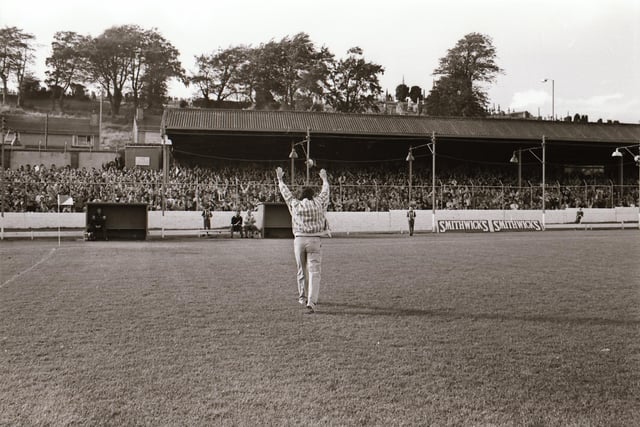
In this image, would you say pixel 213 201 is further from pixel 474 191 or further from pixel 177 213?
pixel 474 191

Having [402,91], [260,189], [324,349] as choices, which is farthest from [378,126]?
[402,91]

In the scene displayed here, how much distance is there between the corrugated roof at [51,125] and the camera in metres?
68.6

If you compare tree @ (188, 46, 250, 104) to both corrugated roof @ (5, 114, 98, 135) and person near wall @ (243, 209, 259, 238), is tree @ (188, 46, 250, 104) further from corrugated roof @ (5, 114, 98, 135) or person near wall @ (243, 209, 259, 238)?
person near wall @ (243, 209, 259, 238)

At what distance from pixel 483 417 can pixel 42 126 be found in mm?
74146

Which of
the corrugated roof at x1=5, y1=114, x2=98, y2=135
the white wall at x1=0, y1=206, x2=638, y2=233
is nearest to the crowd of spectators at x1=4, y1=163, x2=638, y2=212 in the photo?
the white wall at x1=0, y1=206, x2=638, y2=233

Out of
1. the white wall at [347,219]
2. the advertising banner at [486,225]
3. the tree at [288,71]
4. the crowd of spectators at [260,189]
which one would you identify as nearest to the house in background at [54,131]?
the tree at [288,71]

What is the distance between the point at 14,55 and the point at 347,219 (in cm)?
5679

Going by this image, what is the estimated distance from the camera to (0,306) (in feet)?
32.9

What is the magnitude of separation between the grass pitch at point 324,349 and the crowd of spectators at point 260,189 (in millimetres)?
22680

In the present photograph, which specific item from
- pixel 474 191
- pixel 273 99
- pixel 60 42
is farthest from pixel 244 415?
pixel 60 42

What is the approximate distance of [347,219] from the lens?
36250 millimetres

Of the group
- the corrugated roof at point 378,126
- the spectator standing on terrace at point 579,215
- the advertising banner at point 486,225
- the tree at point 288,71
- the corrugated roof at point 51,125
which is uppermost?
the tree at point 288,71

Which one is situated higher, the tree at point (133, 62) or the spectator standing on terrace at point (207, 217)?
the tree at point (133, 62)

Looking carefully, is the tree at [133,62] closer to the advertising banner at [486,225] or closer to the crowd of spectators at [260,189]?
the crowd of spectators at [260,189]
